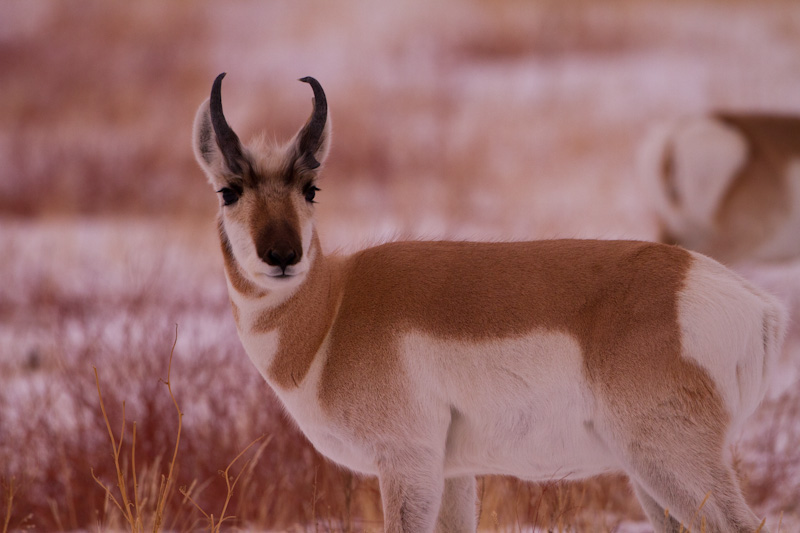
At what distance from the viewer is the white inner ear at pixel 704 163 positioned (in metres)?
7.97

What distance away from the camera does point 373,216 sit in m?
10.6

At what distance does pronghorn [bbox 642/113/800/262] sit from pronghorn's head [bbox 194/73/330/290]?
5.74 meters

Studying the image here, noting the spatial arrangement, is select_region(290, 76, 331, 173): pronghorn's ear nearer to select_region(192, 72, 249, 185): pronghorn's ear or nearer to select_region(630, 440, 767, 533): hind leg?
select_region(192, 72, 249, 185): pronghorn's ear

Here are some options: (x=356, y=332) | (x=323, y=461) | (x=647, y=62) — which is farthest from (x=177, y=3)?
(x=356, y=332)

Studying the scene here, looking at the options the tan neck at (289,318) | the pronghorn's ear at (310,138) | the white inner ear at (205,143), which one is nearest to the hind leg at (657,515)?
the tan neck at (289,318)

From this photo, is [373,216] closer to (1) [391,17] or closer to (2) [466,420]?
(1) [391,17]

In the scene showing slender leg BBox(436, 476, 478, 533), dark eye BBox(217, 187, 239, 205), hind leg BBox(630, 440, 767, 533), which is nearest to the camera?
hind leg BBox(630, 440, 767, 533)

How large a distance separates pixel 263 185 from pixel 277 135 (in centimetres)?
255

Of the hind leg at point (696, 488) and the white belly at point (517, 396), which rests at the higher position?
the white belly at point (517, 396)

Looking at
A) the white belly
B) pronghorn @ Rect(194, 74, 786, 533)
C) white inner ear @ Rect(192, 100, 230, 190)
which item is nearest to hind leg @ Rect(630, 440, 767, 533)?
pronghorn @ Rect(194, 74, 786, 533)

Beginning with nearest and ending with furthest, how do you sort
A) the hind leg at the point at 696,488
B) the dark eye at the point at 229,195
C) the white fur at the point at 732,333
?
the hind leg at the point at 696,488
the white fur at the point at 732,333
the dark eye at the point at 229,195

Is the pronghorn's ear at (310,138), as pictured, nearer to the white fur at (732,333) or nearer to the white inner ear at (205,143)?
the white inner ear at (205,143)

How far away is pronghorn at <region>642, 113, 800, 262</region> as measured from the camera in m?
8.02

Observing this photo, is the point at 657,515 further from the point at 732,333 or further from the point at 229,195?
the point at 229,195
